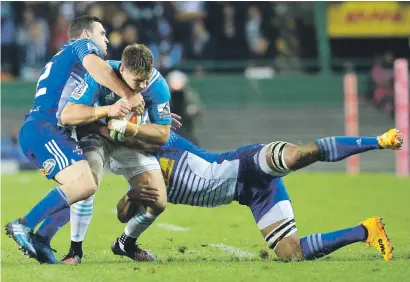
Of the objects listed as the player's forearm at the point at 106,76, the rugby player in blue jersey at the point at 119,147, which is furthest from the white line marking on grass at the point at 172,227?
the player's forearm at the point at 106,76

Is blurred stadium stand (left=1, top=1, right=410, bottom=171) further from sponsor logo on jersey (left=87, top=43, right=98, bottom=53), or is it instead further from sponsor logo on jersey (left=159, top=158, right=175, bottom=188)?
sponsor logo on jersey (left=87, top=43, right=98, bottom=53)

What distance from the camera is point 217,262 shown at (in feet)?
27.4

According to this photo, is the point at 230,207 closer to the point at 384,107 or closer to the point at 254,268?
the point at 254,268

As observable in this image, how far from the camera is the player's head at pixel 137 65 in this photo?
775 cm

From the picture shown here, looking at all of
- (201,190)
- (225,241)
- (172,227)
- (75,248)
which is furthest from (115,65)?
(172,227)

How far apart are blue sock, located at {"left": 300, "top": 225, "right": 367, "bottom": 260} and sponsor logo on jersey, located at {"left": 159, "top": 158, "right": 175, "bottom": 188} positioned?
1.15 m

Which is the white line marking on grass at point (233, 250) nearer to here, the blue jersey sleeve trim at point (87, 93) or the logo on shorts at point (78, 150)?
the logo on shorts at point (78, 150)

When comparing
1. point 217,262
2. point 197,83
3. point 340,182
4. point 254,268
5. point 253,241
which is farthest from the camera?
point 197,83

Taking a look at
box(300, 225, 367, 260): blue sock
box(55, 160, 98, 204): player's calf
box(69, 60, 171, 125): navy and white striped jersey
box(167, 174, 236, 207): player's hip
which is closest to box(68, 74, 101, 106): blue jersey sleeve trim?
box(69, 60, 171, 125): navy and white striped jersey

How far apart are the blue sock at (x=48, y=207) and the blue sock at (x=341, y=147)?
1938 mm

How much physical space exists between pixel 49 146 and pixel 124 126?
62 cm

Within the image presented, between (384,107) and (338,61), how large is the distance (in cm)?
185

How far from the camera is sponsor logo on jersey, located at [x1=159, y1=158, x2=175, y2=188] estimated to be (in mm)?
8352

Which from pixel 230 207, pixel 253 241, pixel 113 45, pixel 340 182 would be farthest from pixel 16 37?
pixel 253 241
